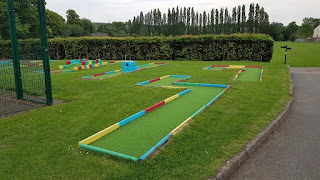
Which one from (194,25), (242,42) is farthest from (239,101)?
(194,25)

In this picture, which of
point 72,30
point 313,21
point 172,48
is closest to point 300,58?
point 172,48

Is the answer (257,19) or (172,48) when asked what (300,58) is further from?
(257,19)

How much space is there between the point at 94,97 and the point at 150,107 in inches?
87.8

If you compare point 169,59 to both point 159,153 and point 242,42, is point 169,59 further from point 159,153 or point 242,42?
point 159,153

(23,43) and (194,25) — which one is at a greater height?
(194,25)

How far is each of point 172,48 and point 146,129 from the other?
16274mm

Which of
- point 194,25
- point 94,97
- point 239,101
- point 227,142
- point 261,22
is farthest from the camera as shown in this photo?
point 194,25

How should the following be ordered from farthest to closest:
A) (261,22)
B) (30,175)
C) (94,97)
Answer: (261,22)
(94,97)
(30,175)

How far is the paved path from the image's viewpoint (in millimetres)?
3412

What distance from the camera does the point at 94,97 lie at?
728 centimetres

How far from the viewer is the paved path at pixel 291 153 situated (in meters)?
3.41

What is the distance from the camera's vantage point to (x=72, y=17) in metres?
87.3

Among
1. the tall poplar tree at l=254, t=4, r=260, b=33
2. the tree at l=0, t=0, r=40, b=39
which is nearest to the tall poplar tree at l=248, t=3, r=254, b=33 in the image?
the tall poplar tree at l=254, t=4, r=260, b=33

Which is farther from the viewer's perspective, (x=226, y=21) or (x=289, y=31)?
(x=289, y=31)
